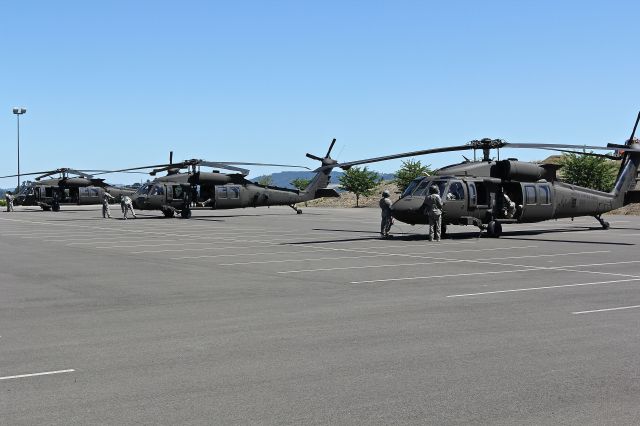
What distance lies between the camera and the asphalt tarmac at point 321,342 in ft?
18.4

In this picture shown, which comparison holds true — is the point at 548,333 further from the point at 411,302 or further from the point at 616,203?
the point at 616,203

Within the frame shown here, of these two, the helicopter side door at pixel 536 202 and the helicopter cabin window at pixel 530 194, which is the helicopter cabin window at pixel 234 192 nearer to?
the helicopter side door at pixel 536 202

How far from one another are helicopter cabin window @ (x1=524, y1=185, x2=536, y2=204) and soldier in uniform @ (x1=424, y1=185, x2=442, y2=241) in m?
3.95

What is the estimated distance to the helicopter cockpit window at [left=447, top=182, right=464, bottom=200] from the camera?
2472 centimetres

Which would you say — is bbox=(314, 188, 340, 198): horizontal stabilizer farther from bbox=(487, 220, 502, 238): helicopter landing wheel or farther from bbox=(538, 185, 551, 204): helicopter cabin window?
bbox=(487, 220, 502, 238): helicopter landing wheel

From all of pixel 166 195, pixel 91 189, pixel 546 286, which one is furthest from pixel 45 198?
pixel 546 286

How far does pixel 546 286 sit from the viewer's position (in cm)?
1282

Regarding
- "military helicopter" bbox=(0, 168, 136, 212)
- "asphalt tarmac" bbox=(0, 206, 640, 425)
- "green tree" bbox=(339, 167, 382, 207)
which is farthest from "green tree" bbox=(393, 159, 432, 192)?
"asphalt tarmac" bbox=(0, 206, 640, 425)

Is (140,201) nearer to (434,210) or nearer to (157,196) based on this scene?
(157,196)

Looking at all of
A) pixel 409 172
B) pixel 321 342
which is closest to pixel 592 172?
pixel 409 172

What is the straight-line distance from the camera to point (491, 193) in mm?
25766

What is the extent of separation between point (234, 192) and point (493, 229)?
2234cm

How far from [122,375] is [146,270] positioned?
9.49 metres

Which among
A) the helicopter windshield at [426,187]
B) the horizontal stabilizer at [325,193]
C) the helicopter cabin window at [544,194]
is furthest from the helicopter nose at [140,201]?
the helicopter cabin window at [544,194]
